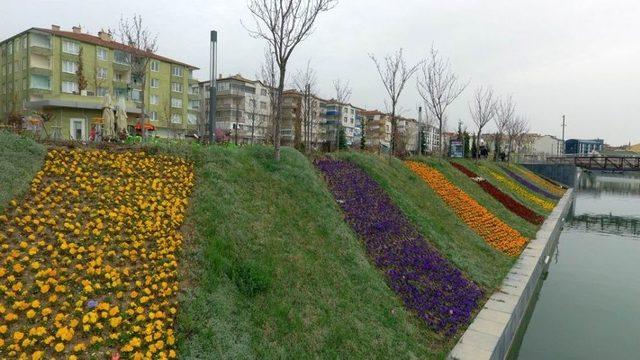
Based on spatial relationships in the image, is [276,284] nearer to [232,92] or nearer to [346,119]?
[232,92]

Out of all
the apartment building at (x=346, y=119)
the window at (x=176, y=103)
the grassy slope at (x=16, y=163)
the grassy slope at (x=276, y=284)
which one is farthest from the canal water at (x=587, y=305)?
the apartment building at (x=346, y=119)

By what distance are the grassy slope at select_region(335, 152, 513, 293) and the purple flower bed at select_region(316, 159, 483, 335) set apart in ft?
1.76

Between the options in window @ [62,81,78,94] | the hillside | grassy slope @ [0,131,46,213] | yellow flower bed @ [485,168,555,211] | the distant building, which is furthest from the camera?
the distant building

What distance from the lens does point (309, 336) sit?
22.3 ft

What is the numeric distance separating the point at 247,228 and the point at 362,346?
3420 mm

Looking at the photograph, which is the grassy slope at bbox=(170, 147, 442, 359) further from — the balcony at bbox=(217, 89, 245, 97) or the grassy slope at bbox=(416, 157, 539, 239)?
the balcony at bbox=(217, 89, 245, 97)

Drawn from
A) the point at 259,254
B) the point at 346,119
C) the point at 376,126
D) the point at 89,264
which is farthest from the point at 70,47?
the point at 376,126

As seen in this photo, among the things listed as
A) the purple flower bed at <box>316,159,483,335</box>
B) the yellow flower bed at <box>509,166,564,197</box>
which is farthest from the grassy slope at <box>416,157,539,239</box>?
the yellow flower bed at <box>509,166,564,197</box>

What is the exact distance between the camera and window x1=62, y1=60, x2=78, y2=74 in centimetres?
5605

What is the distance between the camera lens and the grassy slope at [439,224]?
13.0 meters

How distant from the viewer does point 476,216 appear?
758 inches

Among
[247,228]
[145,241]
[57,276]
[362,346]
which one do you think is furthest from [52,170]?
[362,346]

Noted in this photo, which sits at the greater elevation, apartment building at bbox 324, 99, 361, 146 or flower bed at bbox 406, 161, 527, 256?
apartment building at bbox 324, 99, 361, 146

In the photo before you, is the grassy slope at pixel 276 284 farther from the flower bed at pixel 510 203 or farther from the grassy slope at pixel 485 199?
the flower bed at pixel 510 203
